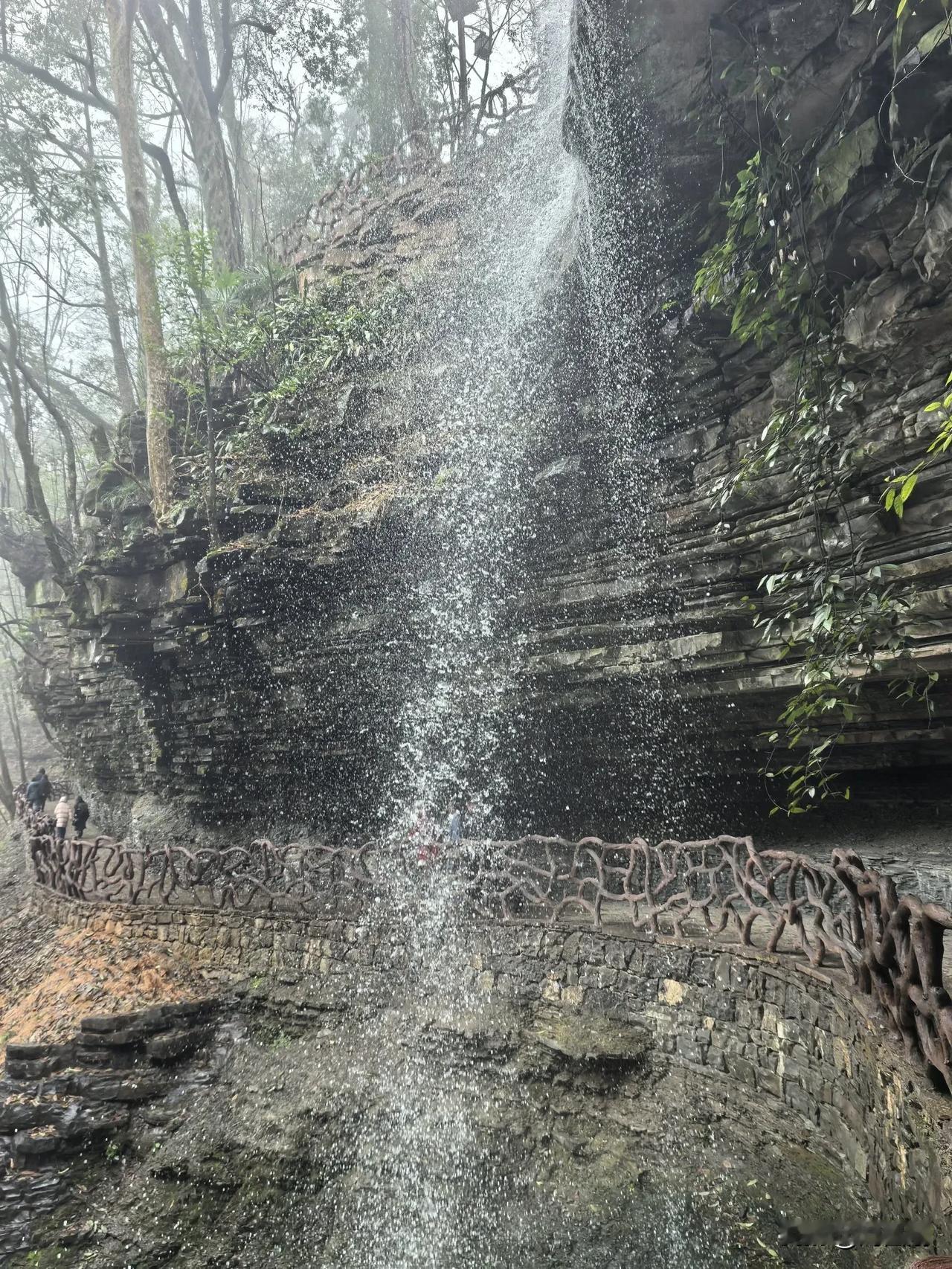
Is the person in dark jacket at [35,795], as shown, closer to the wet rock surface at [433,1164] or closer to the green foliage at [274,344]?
the green foliage at [274,344]

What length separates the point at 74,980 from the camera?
355 inches

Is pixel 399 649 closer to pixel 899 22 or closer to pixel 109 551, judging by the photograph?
pixel 109 551

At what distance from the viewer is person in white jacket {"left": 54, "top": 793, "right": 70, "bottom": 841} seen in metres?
12.6

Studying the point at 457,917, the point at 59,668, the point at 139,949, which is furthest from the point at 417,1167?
the point at 59,668

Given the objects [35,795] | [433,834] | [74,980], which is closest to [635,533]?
[433,834]

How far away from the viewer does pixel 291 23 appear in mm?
18250

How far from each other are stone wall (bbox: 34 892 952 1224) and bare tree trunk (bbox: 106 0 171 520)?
796 centimetres

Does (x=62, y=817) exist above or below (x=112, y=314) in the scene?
below

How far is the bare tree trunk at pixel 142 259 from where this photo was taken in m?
12.6

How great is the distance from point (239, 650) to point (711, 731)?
770 centimetres

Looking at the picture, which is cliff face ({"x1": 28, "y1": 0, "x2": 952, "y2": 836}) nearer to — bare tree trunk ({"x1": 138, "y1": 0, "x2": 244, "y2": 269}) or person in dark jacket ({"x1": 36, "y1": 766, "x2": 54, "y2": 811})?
person in dark jacket ({"x1": 36, "y1": 766, "x2": 54, "y2": 811})

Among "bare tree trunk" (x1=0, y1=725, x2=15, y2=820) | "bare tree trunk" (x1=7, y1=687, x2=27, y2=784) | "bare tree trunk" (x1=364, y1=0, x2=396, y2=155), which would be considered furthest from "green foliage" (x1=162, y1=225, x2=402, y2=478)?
"bare tree trunk" (x1=7, y1=687, x2=27, y2=784)

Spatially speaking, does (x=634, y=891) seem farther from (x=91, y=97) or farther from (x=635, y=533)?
(x=91, y=97)

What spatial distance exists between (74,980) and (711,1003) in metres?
8.00
